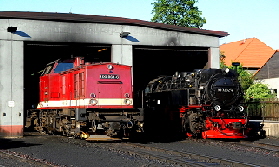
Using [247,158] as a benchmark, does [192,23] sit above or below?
above

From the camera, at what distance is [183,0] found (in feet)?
158

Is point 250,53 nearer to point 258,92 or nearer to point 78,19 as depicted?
point 258,92

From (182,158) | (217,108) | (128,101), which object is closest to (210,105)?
(217,108)

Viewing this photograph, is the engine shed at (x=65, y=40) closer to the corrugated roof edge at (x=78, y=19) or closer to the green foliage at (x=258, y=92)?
the corrugated roof edge at (x=78, y=19)

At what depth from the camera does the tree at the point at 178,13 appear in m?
47.4

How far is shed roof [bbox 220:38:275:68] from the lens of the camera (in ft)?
193

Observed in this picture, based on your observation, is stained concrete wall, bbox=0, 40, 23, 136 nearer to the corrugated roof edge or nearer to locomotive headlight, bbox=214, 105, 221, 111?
the corrugated roof edge

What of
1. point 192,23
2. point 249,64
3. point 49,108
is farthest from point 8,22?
point 249,64

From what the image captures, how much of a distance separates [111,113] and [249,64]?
145 ft

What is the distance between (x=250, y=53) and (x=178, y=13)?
16.8 m

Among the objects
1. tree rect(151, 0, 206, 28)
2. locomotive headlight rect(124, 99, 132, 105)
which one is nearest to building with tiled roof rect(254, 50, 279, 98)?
tree rect(151, 0, 206, 28)

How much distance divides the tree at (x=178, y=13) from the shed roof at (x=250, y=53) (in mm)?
13062

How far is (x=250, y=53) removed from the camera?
60.3 meters

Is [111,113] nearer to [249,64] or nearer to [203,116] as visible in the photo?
[203,116]
